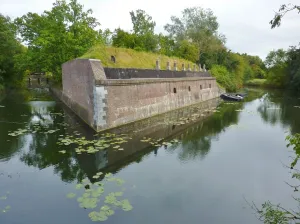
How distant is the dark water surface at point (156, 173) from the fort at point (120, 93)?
32.4 inches

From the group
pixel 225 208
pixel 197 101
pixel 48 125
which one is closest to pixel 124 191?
pixel 225 208

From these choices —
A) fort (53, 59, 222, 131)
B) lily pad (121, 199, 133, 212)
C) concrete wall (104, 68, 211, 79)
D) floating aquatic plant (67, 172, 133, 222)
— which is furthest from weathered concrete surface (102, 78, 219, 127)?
lily pad (121, 199, 133, 212)

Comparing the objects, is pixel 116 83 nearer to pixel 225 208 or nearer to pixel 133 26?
pixel 225 208

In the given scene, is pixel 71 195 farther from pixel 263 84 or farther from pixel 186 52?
pixel 263 84

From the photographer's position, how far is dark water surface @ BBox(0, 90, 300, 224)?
5.68 meters

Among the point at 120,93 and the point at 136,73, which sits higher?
the point at 136,73

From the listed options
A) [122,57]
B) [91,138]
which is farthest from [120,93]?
[122,57]

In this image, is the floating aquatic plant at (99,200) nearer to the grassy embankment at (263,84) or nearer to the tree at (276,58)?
the grassy embankment at (263,84)

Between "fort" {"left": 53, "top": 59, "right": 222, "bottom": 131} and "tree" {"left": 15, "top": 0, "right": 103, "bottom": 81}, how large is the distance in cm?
1278

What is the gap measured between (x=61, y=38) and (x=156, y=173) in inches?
969

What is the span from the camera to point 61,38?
27781 millimetres

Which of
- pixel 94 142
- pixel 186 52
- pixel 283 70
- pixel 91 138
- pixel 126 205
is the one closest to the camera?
pixel 126 205

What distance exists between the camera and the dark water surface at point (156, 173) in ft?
18.6

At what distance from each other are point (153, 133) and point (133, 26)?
68.0ft
